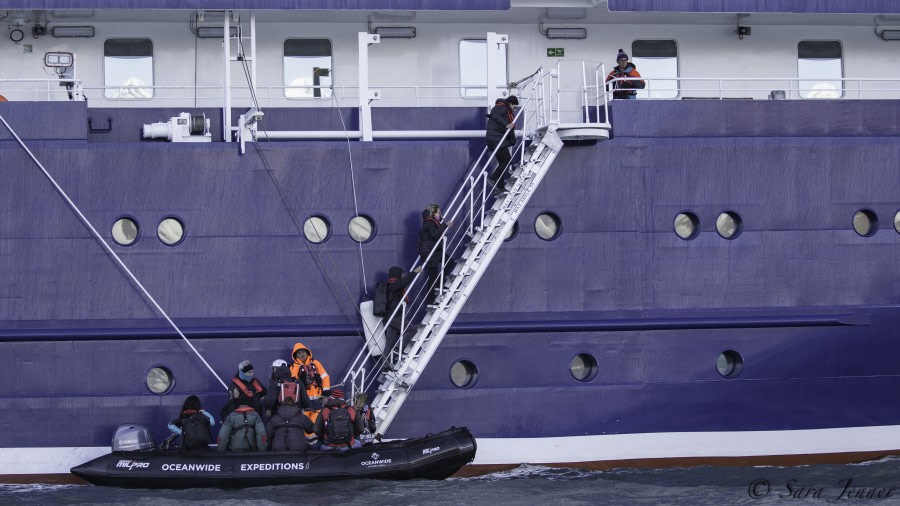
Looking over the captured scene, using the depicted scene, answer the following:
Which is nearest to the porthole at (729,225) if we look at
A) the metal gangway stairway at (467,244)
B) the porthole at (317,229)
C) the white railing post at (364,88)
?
the metal gangway stairway at (467,244)

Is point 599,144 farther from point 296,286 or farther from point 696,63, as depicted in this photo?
point 296,286

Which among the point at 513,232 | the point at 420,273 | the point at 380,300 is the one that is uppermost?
the point at 513,232

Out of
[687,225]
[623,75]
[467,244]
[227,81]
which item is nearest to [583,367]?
[467,244]

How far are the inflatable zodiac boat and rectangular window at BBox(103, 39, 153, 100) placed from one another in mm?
4538

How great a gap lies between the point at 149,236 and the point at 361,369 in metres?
2.69

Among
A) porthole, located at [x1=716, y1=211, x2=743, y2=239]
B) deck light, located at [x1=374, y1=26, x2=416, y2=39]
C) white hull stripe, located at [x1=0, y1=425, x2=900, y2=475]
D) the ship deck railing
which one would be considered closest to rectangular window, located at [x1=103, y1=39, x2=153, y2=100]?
the ship deck railing

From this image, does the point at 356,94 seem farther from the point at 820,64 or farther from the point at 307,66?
the point at 820,64

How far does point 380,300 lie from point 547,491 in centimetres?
268

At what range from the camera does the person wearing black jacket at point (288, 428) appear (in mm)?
14141

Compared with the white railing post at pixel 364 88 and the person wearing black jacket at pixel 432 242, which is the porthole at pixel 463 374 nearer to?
the person wearing black jacket at pixel 432 242

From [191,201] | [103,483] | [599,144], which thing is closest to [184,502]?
[103,483]

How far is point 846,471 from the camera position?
15.1m

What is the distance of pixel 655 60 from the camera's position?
1698cm

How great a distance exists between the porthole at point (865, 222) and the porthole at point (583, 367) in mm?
3466
